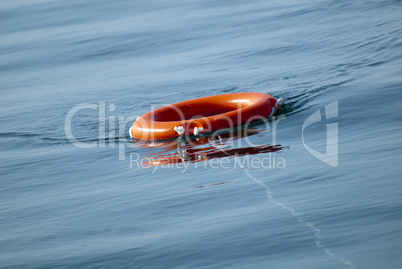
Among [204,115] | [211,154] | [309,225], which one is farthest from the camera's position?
[204,115]

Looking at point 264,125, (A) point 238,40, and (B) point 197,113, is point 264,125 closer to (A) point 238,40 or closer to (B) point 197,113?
(B) point 197,113

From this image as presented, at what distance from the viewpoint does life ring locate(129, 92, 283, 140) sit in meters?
8.57

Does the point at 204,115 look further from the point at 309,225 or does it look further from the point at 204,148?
the point at 309,225

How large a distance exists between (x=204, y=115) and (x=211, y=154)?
1.58 meters

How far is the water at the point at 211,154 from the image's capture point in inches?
213

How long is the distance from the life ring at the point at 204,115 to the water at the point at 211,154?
201 mm

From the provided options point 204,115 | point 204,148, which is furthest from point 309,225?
point 204,115

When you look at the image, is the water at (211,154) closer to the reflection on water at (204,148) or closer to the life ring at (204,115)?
the reflection on water at (204,148)

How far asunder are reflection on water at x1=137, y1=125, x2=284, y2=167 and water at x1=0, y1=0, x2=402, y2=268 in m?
0.05

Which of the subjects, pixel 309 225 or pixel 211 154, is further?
pixel 211 154

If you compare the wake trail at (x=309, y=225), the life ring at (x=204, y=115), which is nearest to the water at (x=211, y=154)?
the wake trail at (x=309, y=225)

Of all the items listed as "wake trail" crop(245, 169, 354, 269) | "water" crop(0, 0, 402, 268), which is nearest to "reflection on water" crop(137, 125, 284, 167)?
"water" crop(0, 0, 402, 268)

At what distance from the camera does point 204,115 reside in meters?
9.42

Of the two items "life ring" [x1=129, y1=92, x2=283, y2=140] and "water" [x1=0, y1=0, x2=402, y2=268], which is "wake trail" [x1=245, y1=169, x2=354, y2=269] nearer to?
"water" [x1=0, y1=0, x2=402, y2=268]
